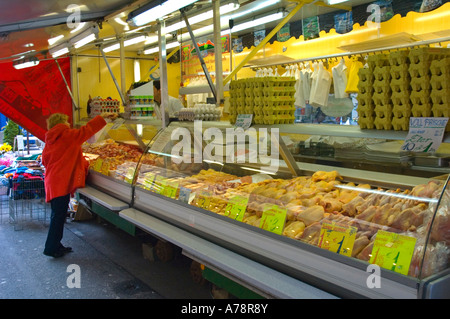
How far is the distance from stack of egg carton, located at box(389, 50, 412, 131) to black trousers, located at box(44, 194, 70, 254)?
4.23 metres

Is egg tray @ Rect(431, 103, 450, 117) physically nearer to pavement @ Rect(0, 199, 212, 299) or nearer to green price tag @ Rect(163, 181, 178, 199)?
green price tag @ Rect(163, 181, 178, 199)

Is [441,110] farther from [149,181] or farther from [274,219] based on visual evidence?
[149,181]

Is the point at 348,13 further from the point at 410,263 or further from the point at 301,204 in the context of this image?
the point at 410,263

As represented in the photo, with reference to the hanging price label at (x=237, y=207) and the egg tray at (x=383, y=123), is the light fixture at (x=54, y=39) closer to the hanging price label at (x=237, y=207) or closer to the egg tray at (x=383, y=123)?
the hanging price label at (x=237, y=207)

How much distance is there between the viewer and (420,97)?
208cm

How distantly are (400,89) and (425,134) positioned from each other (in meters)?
0.31

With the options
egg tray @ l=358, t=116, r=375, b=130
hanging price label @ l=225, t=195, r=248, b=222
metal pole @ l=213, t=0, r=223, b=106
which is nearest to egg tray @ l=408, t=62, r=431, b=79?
egg tray @ l=358, t=116, r=375, b=130

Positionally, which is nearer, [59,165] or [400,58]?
[400,58]

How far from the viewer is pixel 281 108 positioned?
3.20 m

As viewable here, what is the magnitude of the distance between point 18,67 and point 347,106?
5.99m

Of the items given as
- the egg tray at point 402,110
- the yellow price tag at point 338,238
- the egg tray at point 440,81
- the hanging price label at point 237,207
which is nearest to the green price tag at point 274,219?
the hanging price label at point 237,207

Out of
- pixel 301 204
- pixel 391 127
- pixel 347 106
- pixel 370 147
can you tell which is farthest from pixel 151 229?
pixel 347 106

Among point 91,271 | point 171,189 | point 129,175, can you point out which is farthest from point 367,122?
point 91,271

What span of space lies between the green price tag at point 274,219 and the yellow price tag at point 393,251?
25.5 inches
